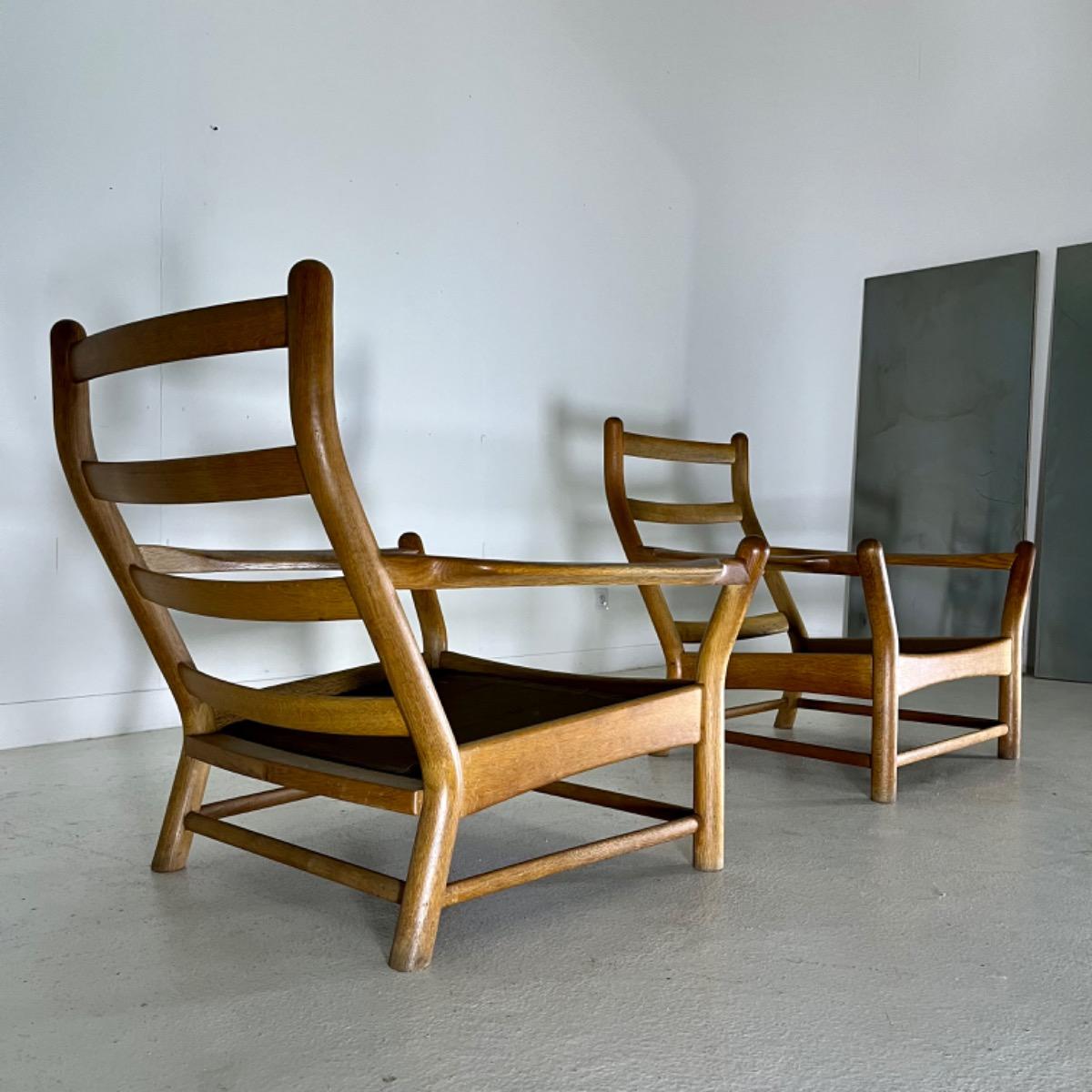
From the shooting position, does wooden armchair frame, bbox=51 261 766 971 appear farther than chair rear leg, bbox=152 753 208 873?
No

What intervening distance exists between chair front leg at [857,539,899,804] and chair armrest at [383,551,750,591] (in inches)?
28.3

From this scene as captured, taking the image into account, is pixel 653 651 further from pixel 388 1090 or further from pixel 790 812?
pixel 388 1090

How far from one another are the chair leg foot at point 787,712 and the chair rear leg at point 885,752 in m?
0.80

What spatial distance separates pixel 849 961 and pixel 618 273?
339 cm

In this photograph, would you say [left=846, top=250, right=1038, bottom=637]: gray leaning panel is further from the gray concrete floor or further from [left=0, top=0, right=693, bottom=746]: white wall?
the gray concrete floor

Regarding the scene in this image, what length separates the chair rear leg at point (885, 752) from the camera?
238 cm

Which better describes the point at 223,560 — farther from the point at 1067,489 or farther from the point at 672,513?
the point at 1067,489

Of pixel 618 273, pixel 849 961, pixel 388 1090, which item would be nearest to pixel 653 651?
pixel 618 273

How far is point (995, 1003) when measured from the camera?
1.36 m

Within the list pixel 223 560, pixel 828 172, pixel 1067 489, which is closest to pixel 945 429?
pixel 1067 489

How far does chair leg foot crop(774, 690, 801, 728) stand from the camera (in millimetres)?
3211

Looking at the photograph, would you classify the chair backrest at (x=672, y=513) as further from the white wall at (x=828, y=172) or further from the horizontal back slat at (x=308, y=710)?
the white wall at (x=828, y=172)

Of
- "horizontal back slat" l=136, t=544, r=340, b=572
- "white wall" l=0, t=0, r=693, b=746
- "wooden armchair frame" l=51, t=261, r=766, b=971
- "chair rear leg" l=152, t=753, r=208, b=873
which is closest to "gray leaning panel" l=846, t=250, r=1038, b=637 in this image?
"white wall" l=0, t=0, r=693, b=746

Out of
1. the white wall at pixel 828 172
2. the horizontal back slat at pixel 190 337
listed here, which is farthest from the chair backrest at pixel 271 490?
the white wall at pixel 828 172
